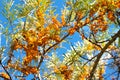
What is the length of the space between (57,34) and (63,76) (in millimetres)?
521

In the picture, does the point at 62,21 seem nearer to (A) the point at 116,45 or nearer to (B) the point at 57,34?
(B) the point at 57,34

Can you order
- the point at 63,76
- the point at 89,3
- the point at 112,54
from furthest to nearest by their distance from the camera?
the point at 63,76 < the point at 112,54 < the point at 89,3

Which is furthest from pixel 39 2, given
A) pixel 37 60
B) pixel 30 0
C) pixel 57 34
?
pixel 37 60

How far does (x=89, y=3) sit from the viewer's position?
3.34m

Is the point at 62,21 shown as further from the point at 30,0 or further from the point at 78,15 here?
the point at 30,0

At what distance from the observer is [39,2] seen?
11.9ft

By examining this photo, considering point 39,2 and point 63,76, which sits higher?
point 39,2

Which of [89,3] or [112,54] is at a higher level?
[89,3]

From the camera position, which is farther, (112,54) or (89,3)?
(112,54)

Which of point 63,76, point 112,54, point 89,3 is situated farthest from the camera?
point 63,76

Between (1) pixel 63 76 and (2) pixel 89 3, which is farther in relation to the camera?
(1) pixel 63 76

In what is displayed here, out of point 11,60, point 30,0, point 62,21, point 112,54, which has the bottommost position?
point 112,54

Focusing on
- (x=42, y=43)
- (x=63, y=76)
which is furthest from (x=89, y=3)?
(x=63, y=76)

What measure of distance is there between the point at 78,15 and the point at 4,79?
3.46ft
